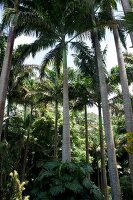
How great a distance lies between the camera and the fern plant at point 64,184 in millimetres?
11656

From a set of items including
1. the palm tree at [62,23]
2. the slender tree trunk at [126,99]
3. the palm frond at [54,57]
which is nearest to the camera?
the slender tree trunk at [126,99]

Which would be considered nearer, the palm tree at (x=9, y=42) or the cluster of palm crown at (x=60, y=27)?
the palm tree at (x=9, y=42)

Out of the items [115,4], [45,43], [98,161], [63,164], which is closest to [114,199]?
[63,164]

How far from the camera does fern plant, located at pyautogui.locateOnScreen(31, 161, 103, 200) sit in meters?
11.7

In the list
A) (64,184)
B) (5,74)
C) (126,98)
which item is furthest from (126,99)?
(5,74)

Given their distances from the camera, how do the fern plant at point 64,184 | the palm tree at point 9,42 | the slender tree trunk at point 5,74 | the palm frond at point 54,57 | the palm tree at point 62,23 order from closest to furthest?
the fern plant at point 64,184 → the palm tree at point 9,42 → the slender tree trunk at point 5,74 → the palm tree at point 62,23 → the palm frond at point 54,57

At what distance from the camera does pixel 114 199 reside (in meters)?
13.4

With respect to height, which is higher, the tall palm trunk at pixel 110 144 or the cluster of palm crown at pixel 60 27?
the cluster of palm crown at pixel 60 27

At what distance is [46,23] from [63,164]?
8080 mm

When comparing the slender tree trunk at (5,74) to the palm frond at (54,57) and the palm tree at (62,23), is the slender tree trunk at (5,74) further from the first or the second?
the palm frond at (54,57)

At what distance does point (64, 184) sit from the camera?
11.8 m

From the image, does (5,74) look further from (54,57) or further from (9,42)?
(54,57)

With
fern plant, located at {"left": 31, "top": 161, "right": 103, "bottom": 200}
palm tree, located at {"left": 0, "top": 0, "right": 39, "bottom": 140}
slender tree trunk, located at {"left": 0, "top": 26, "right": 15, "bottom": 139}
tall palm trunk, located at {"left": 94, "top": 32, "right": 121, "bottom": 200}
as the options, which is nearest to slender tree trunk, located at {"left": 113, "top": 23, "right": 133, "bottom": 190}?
tall palm trunk, located at {"left": 94, "top": 32, "right": 121, "bottom": 200}

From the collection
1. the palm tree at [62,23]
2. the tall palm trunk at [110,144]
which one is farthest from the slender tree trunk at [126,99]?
the palm tree at [62,23]
